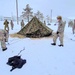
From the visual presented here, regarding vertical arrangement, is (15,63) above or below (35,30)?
below

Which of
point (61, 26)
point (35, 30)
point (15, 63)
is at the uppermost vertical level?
point (61, 26)

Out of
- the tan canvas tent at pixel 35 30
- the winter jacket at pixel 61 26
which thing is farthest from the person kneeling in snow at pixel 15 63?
the tan canvas tent at pixel 35 30

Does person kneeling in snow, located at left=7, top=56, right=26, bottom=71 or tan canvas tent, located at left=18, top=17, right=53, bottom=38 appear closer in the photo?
person kneeling in snow, located at left=7, top=56, right=26, bottom=71

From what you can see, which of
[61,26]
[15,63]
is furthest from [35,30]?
[15,63]

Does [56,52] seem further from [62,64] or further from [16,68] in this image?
[16,68]

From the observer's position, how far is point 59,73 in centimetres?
536

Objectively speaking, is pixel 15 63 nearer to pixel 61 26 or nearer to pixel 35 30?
pixel 61 26

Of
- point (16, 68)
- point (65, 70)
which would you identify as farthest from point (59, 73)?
point (16, 68)

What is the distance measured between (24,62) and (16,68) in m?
0.61

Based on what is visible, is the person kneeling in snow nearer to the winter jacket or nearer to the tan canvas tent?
the winter jacket

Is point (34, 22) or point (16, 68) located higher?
point (34, 22)

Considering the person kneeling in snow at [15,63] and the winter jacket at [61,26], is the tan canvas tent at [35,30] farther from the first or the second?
the person kneeling in snow at [15,63]

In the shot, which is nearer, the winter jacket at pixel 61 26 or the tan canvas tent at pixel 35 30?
the winter jacket at pixel 61 26

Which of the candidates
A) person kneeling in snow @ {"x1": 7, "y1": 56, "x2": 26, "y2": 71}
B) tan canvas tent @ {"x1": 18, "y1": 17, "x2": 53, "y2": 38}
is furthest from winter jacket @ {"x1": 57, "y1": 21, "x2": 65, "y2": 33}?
tan canvas tent @ {"x1": 18, "y1": 17, "x2": 53, "y2": 38}
